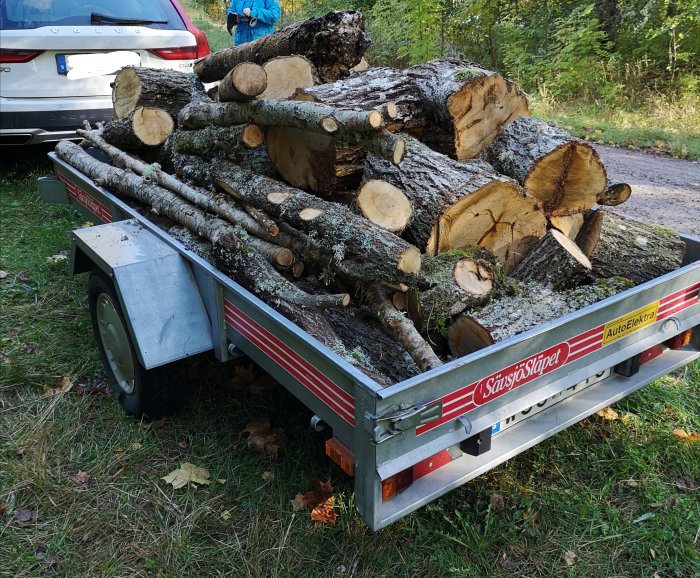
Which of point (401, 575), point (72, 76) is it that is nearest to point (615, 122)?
point (72, 76)

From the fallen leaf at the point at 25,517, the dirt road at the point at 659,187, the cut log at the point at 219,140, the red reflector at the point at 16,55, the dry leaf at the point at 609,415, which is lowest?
the dirt road at the point at 659,187

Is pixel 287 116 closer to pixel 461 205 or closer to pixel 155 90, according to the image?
pixel 461 205

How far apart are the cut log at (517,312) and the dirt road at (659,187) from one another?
2.45 m

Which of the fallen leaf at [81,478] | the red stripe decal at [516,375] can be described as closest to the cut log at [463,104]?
the red stripe decal at [516,375]

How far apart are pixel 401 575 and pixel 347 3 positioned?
1962cm

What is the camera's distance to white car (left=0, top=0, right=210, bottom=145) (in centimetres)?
539

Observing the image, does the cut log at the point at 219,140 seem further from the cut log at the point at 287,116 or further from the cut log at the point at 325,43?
the cut log at the point at 325,43

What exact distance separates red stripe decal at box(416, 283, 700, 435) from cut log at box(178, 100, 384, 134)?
3.70ft

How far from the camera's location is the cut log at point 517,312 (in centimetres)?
254

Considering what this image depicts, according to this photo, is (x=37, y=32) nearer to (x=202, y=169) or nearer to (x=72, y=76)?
(x=72, y=76)

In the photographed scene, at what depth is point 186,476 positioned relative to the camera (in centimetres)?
286

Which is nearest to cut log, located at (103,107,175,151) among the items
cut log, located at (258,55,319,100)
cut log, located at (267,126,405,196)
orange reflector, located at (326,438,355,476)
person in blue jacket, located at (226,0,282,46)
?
cut log, located at (258,55,319,100)

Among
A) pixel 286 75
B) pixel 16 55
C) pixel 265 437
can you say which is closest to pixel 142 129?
pixel 286 75

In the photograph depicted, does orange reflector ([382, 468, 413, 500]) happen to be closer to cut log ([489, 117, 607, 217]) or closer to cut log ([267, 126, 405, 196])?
cut log ([267, 126, 405, 196])
